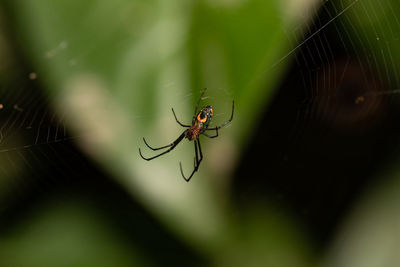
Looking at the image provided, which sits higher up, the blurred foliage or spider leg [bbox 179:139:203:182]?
the blurred foliage

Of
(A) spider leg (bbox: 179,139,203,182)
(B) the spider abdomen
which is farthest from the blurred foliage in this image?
(B) the spider abdomen

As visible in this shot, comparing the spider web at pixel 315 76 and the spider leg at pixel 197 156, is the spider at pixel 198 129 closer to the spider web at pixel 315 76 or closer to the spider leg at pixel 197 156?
the spider leg at pixel 197 156

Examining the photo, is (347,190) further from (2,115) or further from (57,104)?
(2,115)

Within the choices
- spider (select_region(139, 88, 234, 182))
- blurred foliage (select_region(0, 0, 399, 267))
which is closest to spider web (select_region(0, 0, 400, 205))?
blurred foliage (select_region(0, 0, 399, 267))

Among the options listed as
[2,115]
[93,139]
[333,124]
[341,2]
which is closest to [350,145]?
[333,124]

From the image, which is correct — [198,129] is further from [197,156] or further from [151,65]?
[151,65]

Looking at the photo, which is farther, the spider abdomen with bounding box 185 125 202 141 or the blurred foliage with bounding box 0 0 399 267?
the spider abdomen with bounding box 185 125 202 141

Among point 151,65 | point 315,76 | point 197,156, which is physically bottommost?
point 197,156

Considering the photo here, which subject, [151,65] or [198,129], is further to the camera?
[198,129]

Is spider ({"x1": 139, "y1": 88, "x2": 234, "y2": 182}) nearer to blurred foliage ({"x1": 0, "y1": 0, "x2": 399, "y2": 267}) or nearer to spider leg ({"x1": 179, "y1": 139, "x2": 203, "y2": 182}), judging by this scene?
spider leg ({"x1": 179, "y1": 139, "x2": 203, "y2": 182})

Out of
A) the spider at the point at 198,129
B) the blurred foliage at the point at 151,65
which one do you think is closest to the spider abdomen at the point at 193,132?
the spider at the point at 198,129

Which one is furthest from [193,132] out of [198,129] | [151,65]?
[151,65]

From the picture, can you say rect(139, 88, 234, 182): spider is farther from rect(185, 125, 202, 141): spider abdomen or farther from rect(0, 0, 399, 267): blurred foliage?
rect(0, 0, 399, 267): blurred foliage
